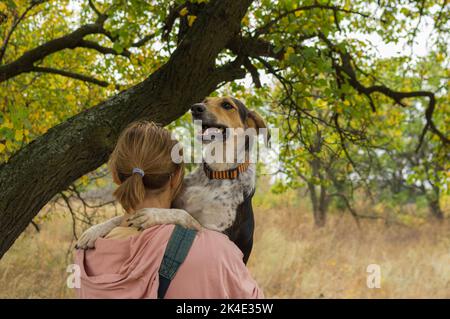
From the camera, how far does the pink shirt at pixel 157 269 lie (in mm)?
1780

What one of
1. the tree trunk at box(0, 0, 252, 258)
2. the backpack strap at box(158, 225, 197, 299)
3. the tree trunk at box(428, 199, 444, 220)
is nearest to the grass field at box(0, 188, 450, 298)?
the tree trunk at box(428, 199, 444, 220)

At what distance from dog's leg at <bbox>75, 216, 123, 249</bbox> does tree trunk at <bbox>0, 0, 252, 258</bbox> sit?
3.71 ft

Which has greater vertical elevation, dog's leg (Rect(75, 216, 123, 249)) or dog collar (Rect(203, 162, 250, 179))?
dog collar (Rect(203, 162, 250, 179))

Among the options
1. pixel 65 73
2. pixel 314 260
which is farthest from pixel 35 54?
pixel 314 260

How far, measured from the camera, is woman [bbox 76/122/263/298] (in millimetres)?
1785

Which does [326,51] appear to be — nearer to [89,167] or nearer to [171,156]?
[89,167]

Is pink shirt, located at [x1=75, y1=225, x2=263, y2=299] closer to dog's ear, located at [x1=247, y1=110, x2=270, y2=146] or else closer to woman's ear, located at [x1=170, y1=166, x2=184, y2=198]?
woman's ear, located at [x1=170, y1=166, x2=184, y2=198]

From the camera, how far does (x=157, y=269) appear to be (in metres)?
1.77

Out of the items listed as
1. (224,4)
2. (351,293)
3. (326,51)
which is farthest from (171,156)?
(351,293)

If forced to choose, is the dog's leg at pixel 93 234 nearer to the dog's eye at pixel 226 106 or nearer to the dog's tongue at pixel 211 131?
the dog's tongue at pixel 211 131

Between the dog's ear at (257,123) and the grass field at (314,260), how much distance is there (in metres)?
4.74
